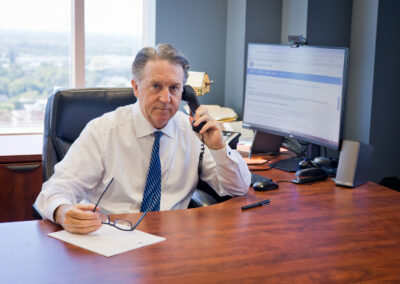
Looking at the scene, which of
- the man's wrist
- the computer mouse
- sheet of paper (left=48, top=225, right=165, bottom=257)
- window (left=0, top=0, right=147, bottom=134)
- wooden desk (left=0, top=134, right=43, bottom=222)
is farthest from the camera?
window (left=0, top=0, right=147, bottom=134)

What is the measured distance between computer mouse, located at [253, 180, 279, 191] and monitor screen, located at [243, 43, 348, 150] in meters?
0.35

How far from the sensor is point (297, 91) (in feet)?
7.71

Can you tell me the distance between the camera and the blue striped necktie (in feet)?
6.38

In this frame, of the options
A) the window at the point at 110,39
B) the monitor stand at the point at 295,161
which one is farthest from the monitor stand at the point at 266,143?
the window at the point at 110,39

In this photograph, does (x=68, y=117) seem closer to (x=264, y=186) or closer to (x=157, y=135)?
(x=157, y=135)

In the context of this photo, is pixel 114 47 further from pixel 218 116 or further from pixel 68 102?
pixel 68 102

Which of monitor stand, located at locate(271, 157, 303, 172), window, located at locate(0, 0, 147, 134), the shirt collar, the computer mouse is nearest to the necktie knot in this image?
the shirt collar

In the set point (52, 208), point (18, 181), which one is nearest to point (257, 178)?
point (52, 208)

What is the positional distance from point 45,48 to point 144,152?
1795mm

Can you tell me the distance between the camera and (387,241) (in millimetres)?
1494

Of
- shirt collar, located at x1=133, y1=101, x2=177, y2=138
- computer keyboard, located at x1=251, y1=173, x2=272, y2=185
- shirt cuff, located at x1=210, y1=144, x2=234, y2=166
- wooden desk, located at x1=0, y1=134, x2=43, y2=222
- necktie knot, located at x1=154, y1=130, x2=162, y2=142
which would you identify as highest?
shirt collar, located at x1=133, y1=101, x2=177, y2=138

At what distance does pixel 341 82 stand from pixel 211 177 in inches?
25.8

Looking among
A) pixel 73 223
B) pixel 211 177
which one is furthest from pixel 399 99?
pixel 73 223

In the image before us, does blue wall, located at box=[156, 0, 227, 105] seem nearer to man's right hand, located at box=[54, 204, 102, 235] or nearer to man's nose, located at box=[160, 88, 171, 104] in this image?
man's nose, located at box=[160, 88, 171, 104]
